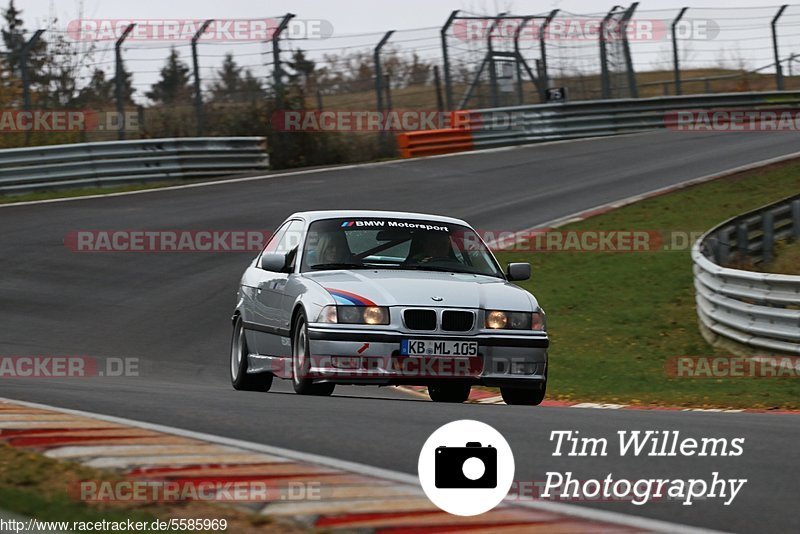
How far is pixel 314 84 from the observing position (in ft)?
101

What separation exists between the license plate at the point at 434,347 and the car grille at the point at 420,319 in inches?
3.9

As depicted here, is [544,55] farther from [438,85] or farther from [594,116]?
[438,85]

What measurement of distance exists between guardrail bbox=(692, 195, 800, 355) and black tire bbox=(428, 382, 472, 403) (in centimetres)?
419

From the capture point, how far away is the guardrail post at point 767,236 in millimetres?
17672

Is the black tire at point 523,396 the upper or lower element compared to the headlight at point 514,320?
lower

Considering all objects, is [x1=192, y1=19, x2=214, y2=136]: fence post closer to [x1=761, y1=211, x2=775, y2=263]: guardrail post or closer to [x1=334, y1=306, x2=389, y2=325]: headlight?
[x1=761, y1=211, x2=775, y2=263]: guardrail post

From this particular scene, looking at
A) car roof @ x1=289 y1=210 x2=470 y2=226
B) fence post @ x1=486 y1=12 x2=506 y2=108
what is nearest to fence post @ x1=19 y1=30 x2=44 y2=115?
fence post @ x1=486 y1=12 x2=506 y2=108

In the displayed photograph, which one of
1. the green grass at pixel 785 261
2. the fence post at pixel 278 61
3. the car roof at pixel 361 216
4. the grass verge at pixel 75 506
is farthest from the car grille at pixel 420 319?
the fence post at pixel 278 61

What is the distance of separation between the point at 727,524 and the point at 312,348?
4.70m

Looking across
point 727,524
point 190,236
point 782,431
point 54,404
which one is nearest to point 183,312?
point 190,236

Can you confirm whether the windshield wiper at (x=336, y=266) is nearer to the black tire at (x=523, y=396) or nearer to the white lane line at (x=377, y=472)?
the black tire at (x=523, y=396)

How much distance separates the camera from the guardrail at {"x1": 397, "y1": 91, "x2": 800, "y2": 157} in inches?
1249

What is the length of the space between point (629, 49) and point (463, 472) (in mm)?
31643

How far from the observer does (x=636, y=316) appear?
49.9 feet
